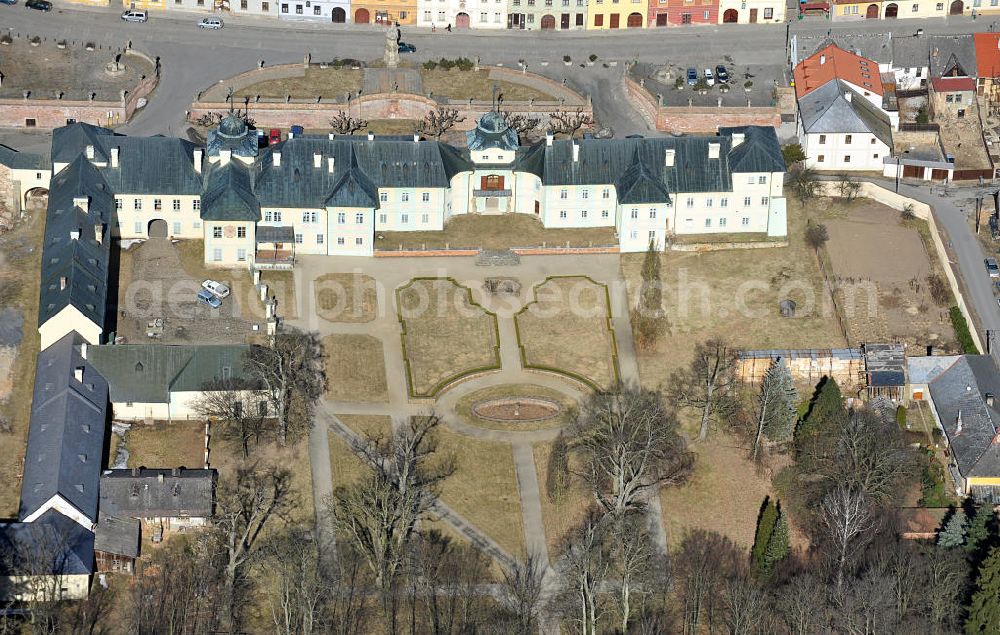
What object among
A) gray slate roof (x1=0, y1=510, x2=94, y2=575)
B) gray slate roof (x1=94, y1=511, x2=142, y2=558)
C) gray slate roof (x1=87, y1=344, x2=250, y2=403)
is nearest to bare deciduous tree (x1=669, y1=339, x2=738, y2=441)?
gray slate roof (x1=87, y1=344, x2=250, y2=403)

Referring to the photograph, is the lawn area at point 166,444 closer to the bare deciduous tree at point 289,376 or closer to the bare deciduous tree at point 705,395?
the bare deciduous tree at point 289,376

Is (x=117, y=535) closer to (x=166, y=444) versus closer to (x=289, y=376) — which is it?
(x=166, y=444)

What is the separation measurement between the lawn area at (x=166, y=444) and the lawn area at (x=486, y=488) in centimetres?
1851

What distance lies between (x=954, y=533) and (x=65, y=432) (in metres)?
66.1

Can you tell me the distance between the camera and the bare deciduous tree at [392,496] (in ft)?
598

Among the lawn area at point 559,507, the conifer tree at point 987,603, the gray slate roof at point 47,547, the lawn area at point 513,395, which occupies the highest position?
the lawn area at point 513,395

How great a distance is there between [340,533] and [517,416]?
19.2 metres

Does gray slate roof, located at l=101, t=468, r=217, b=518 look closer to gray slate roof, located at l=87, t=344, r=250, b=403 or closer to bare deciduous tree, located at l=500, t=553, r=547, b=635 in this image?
gray slate roof, located at l=87, t=344, r=250, b=403

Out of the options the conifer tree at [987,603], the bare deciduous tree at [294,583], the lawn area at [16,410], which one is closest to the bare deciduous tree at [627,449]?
the bare deciduous tree at [294,583]

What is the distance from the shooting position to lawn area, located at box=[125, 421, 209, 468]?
188 meters

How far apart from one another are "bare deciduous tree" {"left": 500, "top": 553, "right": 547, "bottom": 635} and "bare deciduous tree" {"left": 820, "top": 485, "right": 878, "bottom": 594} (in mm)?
21385

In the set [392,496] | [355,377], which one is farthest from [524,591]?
[355,377]

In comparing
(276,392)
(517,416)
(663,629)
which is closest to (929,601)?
(663,629)

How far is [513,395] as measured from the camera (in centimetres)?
19762
